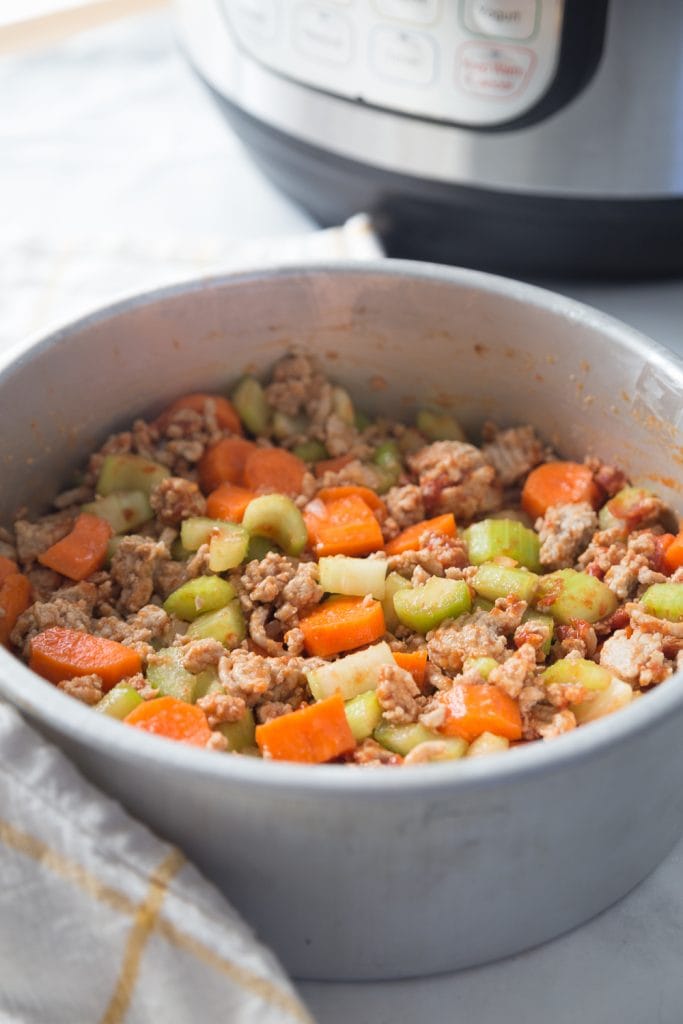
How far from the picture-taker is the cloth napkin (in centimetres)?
81

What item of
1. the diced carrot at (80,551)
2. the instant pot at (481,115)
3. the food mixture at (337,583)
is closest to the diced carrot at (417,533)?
the food mixture at (337,583)

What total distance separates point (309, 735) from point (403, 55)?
2.81 feet

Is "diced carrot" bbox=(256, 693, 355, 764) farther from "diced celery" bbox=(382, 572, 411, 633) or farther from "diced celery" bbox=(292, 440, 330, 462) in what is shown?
"diced celery" bbox=(292, 440, 330, 462)

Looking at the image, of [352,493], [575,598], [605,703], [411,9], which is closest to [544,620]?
[575,598]

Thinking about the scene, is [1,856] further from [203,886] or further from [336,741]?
[336,741]

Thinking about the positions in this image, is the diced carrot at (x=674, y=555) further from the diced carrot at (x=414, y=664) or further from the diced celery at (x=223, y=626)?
Result: the diced celery at (x=223, y=626)

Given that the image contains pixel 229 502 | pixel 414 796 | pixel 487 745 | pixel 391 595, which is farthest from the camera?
pixel 229 502

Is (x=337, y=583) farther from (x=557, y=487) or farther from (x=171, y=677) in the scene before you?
(x=557, y=487)

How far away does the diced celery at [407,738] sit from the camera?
3.31 feet

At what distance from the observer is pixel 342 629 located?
1.13 m

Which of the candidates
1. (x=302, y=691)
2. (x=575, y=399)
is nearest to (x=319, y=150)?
(x=575, y=399)

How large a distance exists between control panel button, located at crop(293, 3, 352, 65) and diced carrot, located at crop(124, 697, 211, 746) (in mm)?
870

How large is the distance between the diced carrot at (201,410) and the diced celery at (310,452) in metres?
0.08

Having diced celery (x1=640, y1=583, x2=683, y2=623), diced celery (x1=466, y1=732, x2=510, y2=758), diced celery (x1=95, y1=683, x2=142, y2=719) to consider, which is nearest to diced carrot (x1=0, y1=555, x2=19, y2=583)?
diced celery (x1=95, y1=683, x2=142, y2=719)
